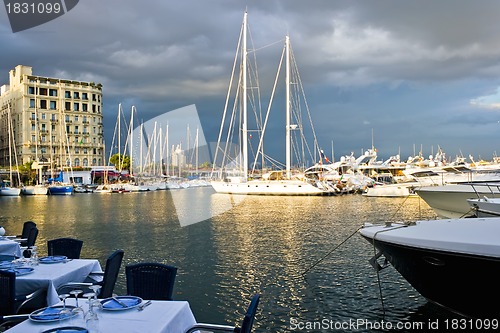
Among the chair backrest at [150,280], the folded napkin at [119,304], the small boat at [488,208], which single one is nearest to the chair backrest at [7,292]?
the chair backrest at [150,280]

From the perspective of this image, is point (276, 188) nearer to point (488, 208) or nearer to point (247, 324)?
point (488, 208)

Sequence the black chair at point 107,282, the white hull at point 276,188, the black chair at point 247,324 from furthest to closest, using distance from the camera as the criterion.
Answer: the white hull at point 276,188 < the black chair at point 107,282 < the black chair at point 247,324

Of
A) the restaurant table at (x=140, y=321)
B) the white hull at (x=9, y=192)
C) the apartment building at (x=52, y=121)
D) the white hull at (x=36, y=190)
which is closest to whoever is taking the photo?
the restaurant table at (x=140, y=321)

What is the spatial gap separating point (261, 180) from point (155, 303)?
53533 mm

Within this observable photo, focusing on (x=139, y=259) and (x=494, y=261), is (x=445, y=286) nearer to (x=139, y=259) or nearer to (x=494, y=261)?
(x=494, y=261)

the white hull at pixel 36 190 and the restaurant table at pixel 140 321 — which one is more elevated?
the restaurant table at pixel 140 321

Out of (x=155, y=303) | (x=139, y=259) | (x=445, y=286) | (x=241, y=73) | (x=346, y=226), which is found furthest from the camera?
(x=241, y=73)

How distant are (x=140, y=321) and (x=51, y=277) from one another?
8.56 ft

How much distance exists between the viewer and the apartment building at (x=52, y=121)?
93125 millimetres

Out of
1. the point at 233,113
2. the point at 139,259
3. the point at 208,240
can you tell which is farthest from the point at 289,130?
the point at 139,259

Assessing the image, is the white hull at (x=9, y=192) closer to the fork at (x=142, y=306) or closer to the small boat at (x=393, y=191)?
the small boat at (x=393, y=191)

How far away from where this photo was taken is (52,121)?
95312 mm

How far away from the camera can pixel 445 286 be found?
22.9 feet

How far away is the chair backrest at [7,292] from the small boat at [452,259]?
18.1 ft
